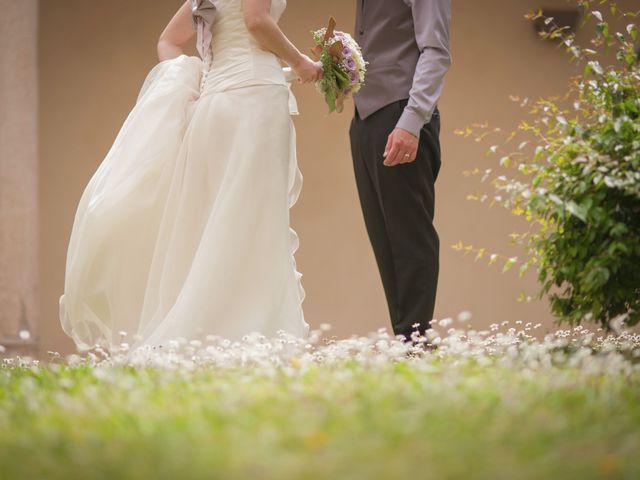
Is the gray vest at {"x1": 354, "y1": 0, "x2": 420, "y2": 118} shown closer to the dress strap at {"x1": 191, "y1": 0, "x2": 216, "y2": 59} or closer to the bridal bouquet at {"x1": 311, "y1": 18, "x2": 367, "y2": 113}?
the bridal bouquet at {"x1": 311, "y1": 18, "x2": 367, "y2": 113}

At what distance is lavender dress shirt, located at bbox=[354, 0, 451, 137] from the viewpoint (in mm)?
4168

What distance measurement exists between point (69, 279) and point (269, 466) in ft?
8.77

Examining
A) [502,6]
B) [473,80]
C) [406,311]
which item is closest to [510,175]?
[473,80]

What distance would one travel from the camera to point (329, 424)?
2070 millimetres

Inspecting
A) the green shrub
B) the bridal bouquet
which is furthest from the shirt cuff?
the green shrub

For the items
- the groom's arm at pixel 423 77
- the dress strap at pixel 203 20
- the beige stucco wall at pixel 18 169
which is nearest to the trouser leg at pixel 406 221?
the groom's arm at pixel 423 77

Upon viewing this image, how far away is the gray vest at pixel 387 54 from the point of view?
432 centimetres

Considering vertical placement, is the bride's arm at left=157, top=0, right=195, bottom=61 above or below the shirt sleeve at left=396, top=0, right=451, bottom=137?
above

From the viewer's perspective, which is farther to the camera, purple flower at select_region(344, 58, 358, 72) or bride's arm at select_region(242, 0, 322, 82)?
purple flower at select_region(344, 58, 358, 72)

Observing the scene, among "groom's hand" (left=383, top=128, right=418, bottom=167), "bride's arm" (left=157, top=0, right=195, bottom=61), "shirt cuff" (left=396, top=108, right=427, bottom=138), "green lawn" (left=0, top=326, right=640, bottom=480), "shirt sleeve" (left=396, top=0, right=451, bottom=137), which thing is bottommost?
"green lawn" (left=0, top=326, right=640, bottom=480)

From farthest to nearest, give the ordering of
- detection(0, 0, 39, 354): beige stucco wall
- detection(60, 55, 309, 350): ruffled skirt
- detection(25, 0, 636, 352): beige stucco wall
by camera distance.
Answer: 1. detection(25, 0, 636, 352): beige stucco wall
2. detection(0, 0, 39, 354): beige stucco wall
3. detection(60, 55, 309, 350): ruffled skirt

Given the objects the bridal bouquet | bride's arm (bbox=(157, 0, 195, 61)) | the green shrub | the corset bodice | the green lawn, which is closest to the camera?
the green lawn

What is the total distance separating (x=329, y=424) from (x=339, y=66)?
102 inches

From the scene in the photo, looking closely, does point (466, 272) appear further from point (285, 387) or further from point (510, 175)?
point (285, 387)
